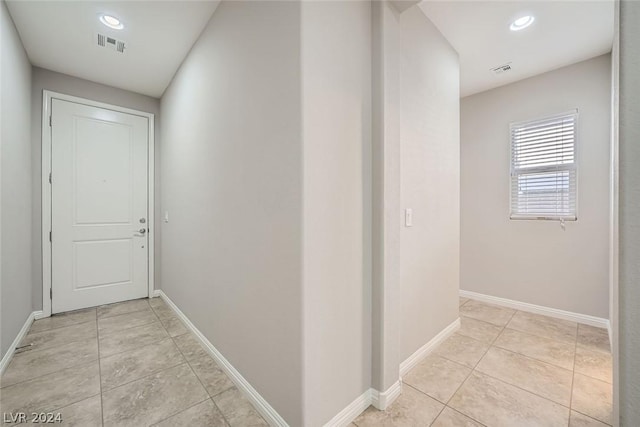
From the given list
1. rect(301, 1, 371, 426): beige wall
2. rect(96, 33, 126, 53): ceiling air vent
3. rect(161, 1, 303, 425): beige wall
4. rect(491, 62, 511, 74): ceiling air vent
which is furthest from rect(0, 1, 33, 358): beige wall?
rect(491, 62, 511, 74): ceiling air vent

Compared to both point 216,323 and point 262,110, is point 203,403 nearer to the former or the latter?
point 216,323

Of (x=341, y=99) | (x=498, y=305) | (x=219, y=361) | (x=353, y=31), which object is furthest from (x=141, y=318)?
(x=498, y=305)

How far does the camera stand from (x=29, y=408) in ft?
5.19

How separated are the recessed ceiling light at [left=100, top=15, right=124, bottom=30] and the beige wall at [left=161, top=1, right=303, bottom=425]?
574 mm

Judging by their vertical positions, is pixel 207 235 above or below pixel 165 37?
below

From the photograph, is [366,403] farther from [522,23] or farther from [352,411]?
[522,23]

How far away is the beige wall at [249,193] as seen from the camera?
4.25 feet

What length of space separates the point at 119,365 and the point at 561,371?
3435 mm

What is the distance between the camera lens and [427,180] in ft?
7.11

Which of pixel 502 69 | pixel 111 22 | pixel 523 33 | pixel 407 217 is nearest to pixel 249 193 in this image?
pixel 407 217

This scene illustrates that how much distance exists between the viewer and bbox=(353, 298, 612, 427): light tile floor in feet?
4.93

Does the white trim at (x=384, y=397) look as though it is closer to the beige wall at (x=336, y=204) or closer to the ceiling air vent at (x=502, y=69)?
the beige wall at (x=336, y=204)

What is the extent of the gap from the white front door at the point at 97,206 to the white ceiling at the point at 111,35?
556 mm

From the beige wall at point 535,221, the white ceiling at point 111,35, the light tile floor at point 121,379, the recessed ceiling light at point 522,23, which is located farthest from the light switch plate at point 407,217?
the white ceiling at point 111,35
